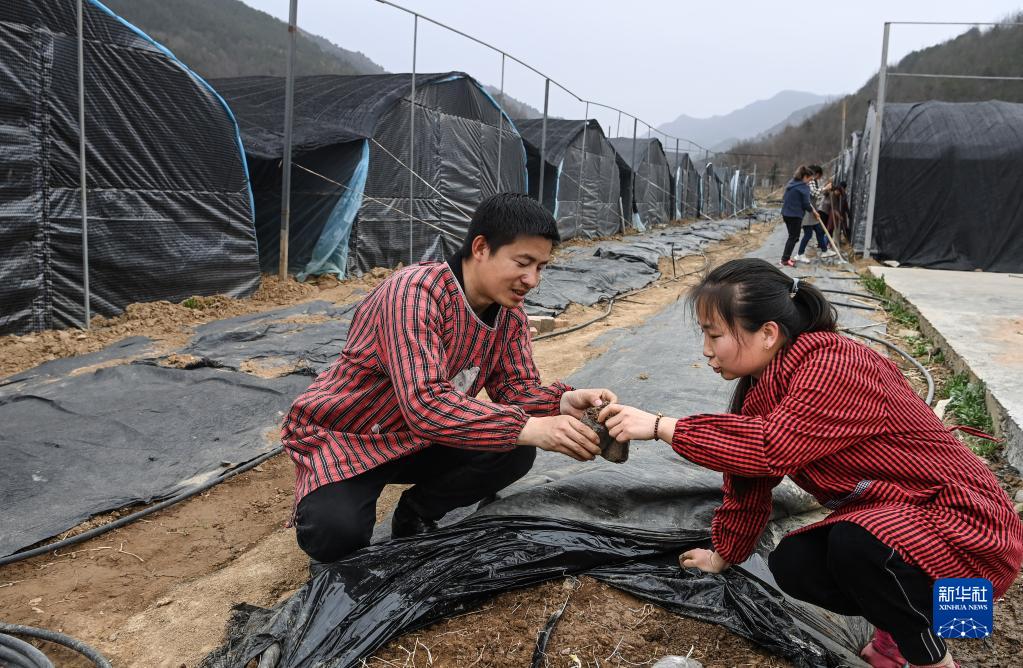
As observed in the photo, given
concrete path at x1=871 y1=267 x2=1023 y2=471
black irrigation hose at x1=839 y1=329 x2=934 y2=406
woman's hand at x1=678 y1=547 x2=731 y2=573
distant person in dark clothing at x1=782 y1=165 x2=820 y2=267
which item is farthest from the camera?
distant person in dark clothing at x1=782 y1=165 x2=820 y2=267

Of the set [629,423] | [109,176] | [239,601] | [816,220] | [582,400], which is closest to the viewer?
[629,423]

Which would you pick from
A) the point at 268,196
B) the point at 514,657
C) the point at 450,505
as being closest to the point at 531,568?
the point at 514,657

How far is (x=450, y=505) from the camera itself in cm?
241

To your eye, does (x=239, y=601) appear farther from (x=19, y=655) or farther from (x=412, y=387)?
(x=412, y=387)

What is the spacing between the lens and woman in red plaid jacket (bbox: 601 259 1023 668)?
5.09 ft

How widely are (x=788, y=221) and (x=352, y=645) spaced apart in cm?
1095

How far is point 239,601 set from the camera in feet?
7.71

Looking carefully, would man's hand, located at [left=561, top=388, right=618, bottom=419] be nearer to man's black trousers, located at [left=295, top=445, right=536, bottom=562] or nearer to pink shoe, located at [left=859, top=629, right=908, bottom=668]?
man's black trousers, located at [left=295, top=445, right=536, bottom=562]

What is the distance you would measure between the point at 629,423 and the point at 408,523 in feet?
3.27

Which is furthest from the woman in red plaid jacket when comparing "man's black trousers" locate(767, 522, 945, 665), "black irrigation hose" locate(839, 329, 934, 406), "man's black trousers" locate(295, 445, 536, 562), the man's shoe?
"black irrigation hose" locate(839, 329, 934, 406)

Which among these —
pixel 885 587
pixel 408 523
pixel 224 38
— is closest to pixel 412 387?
pixel 408 523

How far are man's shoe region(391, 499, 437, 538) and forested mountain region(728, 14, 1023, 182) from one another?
43.7 meters

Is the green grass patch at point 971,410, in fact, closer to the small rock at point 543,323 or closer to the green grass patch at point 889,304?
the green grass patch at point 889,304

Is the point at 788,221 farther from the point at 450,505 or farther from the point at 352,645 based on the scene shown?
the point at 352,645
